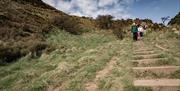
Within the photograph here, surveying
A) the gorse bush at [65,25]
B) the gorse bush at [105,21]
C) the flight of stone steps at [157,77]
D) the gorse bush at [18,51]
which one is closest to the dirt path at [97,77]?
the flight of stone steps at [157,77]

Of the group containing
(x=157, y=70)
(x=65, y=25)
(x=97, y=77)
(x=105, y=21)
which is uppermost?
(x=105, y=21)

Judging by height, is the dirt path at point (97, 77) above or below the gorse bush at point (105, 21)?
below

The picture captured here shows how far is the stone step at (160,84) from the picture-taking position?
217 inches

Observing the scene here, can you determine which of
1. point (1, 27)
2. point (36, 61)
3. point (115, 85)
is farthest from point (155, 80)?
point (1, 27)

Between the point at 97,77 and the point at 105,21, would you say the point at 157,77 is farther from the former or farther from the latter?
the point at 105,21

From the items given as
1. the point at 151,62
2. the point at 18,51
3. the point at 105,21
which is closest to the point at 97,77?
the point at 151,62

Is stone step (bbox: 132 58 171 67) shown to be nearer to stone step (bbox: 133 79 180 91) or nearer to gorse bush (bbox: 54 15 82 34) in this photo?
stone step (bbox: 133 79 180 91)

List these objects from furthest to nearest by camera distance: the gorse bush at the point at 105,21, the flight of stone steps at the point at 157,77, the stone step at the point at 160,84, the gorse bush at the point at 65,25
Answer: the gorse bush at the point at 105,21
the gorse bush at the point at 65,25
the flight of stone steps at the point at 157,77
the stone step at the point at 160,84

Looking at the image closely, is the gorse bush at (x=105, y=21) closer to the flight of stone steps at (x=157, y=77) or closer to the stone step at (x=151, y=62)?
the stone step at (x=151, y=62)

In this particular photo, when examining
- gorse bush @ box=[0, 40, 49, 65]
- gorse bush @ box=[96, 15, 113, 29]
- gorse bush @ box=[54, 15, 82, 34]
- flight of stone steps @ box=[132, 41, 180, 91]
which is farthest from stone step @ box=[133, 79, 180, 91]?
gorse bush @ box=[96, 15, 113, 29]

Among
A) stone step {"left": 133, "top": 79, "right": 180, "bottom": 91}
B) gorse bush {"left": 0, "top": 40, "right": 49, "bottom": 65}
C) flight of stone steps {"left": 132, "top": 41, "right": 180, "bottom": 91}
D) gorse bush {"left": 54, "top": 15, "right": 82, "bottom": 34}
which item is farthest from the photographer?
gorse bush {"left": 54, "top": 15, "right": 82, "bottom": 34}

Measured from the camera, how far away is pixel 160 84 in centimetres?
575

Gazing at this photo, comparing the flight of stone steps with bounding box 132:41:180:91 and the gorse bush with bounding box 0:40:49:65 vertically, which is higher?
the gorse bush with bounding box 0:40:49:65

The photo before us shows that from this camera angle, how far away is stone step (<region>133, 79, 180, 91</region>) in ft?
18.1
